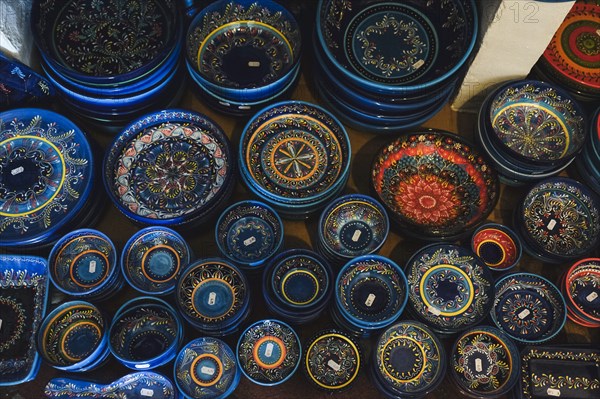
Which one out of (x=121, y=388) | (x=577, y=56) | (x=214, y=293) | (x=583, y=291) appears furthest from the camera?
(x=577, y=56)

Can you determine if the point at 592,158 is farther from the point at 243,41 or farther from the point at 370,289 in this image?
the point at 243,41

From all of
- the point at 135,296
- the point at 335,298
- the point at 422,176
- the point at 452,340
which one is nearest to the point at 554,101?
the point at 422,176

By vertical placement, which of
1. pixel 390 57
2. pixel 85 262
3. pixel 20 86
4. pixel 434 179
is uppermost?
pixel 390 57

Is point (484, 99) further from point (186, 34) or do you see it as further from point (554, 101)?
point (186, 34)

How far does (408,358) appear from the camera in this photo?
309 cm

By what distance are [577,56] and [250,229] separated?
2175 mm

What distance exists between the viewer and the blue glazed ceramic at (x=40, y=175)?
323cm

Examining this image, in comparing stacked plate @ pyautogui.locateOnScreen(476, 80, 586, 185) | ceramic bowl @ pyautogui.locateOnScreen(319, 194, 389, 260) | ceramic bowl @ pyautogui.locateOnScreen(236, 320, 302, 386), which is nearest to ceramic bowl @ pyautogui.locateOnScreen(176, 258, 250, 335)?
ceramic bowl @ pyautogui.locateOnScreen(236, 320, 302, 386)

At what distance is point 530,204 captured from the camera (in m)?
3.44

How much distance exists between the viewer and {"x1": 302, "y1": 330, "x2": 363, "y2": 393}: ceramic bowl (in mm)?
3041

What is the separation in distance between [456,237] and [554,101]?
1.03m

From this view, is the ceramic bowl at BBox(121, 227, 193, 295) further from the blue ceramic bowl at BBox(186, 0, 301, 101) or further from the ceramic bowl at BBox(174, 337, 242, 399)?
the blue ceramic bowl at BBox(186, 0, 301, 101)

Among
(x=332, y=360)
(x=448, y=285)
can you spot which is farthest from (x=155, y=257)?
(x=448, y=285)

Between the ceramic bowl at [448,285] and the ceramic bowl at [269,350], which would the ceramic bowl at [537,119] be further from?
the ceramic bowl at [269,350]
